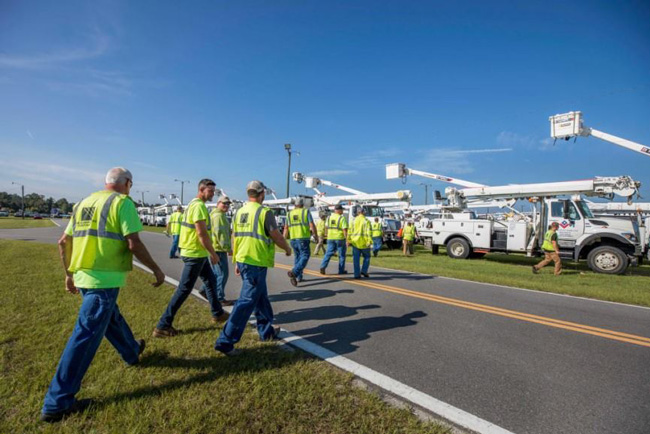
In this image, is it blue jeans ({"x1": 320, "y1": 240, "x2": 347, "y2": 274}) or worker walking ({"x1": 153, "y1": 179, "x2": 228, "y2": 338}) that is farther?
blue jeans ({"x1": 320, "y1": 240, "x2": 347, "y2": 274})

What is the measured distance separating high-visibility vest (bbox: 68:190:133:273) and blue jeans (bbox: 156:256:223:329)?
4.98 feet

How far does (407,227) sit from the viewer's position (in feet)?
52.9

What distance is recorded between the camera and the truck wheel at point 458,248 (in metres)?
14.9

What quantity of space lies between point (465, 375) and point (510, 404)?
0.53 meters

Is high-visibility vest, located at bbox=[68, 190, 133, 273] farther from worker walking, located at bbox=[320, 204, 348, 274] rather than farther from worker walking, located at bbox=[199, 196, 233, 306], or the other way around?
worker walking, located at bbox=[320, 204, 348, 274]

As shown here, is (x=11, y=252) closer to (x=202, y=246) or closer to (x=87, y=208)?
(x=202, y=246)

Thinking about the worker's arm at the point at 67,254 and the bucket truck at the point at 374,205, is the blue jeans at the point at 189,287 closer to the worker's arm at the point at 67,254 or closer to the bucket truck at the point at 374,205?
the worker's arm at the point at 67,254

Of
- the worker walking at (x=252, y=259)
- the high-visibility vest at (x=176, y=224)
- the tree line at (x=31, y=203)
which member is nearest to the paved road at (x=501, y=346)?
the worker walking at (x=252, y=259)

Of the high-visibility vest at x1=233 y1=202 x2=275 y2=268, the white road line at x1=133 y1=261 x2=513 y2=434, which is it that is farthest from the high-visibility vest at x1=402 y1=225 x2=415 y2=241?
the high-visibility vest at x1=233 y1=202 x2=275 y2=268

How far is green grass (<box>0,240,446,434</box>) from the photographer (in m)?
2.44

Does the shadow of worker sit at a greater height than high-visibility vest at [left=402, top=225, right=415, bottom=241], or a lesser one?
lesser

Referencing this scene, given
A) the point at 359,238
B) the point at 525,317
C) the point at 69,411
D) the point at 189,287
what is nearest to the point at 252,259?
the point at 189,287

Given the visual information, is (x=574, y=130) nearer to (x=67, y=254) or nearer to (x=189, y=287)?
(x=189, y=287)

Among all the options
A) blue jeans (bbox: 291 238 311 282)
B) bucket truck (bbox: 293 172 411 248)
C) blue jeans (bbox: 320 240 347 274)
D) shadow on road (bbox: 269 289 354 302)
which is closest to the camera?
shadow on road (bbox: 269 289 354 302)
